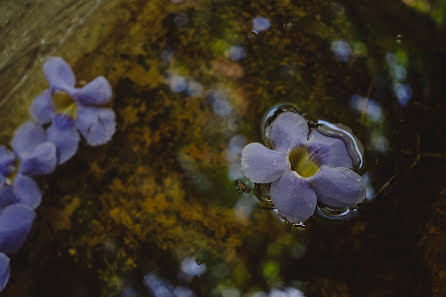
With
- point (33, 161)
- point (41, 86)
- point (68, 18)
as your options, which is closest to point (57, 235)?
point (33, 161)

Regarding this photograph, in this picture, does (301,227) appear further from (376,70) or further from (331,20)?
(331,20)

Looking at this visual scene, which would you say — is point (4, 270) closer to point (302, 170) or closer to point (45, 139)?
point (45, 139)

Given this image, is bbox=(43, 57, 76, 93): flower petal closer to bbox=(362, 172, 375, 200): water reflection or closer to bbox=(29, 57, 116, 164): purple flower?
bbox=(29, 57, 116, 164): purple flower

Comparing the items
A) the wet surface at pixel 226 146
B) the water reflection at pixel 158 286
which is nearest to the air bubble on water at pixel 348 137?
the wet surface at pixel 226 146

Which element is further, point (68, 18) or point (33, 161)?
point (68, 18)

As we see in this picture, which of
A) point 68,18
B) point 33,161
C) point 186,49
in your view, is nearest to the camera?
point 33,161

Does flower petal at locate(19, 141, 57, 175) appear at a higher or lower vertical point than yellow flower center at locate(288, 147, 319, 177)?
higher

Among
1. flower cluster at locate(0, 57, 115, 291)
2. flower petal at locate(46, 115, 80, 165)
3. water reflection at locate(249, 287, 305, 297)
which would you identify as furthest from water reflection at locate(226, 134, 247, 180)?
flower petal at locate(46, 115, 80, 165)
